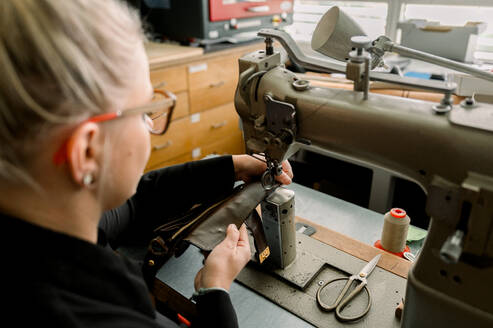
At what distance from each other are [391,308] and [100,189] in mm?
643

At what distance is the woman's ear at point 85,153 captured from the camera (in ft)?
1.54

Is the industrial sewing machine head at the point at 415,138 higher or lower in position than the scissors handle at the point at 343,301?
higher

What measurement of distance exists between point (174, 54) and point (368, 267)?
156 centimetres

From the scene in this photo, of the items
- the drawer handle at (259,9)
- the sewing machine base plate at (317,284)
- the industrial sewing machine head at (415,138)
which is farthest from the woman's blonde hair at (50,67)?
the drawer handle at (259,9)

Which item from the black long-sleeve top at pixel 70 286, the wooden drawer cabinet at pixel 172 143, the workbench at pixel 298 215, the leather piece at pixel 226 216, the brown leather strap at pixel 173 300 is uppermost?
the black long-sleeve top at pixel 70 286

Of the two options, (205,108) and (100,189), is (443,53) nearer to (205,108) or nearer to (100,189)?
(205,108)

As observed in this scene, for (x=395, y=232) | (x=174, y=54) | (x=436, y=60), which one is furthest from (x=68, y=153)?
(x=174, y=54)

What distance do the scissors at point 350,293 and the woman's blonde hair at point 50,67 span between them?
2.01ft

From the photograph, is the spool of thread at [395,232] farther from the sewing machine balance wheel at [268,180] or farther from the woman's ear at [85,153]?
the woman's ear at [85,153]

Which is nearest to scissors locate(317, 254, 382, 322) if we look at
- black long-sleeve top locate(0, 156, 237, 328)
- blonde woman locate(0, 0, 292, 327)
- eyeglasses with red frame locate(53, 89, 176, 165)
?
black long-sleeve top locate(0, 156, 237, 328)

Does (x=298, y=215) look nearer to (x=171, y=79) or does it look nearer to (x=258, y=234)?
(x=258, y=234)

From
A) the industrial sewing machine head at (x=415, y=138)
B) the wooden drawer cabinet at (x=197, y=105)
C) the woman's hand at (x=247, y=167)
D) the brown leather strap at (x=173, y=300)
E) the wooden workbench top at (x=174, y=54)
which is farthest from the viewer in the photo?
the wooden drawer cabinet at (x=197, y=105)

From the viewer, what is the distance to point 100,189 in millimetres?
551

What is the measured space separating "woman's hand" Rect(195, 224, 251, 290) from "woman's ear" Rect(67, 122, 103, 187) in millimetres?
324
